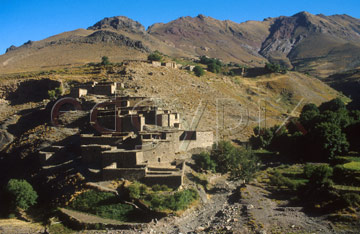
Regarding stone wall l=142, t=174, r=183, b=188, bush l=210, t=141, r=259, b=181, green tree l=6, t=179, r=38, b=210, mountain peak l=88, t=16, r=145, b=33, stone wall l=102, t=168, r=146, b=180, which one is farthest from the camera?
mountain peak l=88, t=16, r=145, b=33

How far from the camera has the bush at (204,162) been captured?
2734 cm

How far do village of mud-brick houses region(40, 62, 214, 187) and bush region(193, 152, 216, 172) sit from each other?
3.68 feet

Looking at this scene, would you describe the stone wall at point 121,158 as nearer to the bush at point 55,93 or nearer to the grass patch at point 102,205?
the grass patch at point 102,205

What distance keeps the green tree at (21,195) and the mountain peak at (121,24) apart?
103225mm

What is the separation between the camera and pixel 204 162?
2748 centimetres

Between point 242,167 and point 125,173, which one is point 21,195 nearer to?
point 125,173

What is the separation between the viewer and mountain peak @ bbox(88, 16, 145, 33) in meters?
122

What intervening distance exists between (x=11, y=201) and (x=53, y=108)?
12654 mm

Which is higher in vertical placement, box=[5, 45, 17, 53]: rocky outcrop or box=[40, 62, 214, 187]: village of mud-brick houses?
box=[5, 45, 17, 53]: rocky outcrop

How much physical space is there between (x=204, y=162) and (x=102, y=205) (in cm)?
984

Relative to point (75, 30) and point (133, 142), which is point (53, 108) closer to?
point (133, 142)

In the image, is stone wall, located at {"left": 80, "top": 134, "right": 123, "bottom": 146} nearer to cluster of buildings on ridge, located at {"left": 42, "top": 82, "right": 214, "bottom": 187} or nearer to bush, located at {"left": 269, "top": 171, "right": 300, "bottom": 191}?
cluster of buildings on ridge, located at {"left": 42, "top": 82, "right": 214, "bottom": 187}

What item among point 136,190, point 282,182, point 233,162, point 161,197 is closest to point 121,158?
point 136,190

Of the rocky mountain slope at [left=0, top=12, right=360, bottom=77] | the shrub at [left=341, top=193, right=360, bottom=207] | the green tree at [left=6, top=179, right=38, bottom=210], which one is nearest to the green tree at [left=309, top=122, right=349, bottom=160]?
the shrub at [left=341, top=193, right=360, bottom=207]
